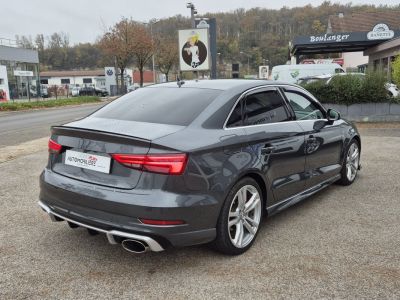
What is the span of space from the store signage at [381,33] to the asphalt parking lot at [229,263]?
2811cm

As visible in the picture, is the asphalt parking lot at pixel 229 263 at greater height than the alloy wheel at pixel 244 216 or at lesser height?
lesser

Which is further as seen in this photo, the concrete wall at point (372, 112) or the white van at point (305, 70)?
the white van at point (305, 70)

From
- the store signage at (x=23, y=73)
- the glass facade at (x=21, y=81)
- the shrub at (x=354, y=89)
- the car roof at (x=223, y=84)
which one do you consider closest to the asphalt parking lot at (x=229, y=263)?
the car roof at (x=223, y=84)

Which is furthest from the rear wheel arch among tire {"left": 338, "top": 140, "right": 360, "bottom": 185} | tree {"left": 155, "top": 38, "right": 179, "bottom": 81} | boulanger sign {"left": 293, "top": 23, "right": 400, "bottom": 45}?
tree {"left": 155, "top": 38, "right": 179, "bottom": 81}

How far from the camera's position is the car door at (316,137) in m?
4.71

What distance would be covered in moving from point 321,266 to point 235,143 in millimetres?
1246

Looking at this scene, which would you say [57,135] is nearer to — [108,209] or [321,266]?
[108,209]

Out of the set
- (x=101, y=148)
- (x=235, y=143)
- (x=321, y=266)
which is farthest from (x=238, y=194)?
(x=101, y=148)

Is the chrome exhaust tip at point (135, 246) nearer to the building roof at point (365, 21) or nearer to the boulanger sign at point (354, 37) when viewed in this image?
the boulanger sign at point (354, 37)

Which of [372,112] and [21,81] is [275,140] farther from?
[21,81]

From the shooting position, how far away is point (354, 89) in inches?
505

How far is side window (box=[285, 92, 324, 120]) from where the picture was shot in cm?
470

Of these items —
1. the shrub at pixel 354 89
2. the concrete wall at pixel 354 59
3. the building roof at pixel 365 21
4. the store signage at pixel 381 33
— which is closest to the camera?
the shrub at pixel 354 89

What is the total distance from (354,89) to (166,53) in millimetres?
43997
